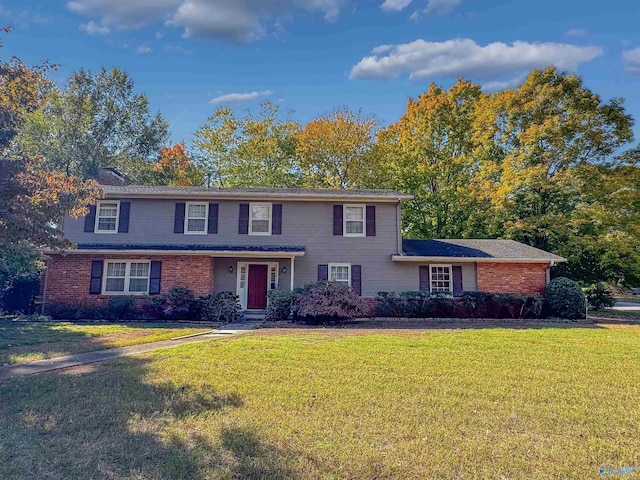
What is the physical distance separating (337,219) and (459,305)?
20.1 ft

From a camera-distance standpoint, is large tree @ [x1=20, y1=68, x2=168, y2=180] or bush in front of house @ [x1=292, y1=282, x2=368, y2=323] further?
large tree @ [x1=20, y1=68, x2=168, y2=180]

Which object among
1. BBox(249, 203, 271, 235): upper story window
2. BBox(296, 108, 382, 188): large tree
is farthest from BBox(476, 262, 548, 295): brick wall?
BBox(296, 108, 382, 188): large tree

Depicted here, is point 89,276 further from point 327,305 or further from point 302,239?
point 327,305

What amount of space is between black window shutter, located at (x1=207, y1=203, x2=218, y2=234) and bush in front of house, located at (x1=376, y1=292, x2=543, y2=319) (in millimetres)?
7636

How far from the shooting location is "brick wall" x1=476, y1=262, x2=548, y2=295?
1619 centimetres

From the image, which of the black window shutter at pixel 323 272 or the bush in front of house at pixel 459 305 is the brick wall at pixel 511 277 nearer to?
the bush in front of house at pixel 459 305

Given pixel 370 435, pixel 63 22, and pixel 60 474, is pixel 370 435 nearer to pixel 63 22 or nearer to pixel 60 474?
pixel 60 474

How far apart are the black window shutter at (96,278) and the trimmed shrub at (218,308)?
4.64 m

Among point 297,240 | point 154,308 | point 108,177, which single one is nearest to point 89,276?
point 154,308

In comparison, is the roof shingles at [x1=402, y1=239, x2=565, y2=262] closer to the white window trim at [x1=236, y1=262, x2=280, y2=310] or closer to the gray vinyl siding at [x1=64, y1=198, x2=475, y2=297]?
the gray vinyl siding at [x1=64, y1=198, x2=475, y2=297]

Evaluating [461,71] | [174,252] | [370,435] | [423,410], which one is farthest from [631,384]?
[461,71]

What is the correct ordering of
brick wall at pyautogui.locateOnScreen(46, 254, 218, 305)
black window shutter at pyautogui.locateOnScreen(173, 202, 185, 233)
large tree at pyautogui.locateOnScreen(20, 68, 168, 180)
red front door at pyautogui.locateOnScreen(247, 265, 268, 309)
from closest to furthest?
brick wall at pyautogui.locateOnScreen(46, 254, 218, 305), red front door at pyautogui.locateOnScreen(247, 265, 268, 309), black window shutter at pyautogui.locateOnScreen(173, 202, 185, 233), large tree at pyautogui.locateOnScreen(20, 68, 168, 180)

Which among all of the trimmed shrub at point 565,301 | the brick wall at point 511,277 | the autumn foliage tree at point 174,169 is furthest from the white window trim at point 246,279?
the autumn foliage tree at point 174,169

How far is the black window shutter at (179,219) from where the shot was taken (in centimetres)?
1652
